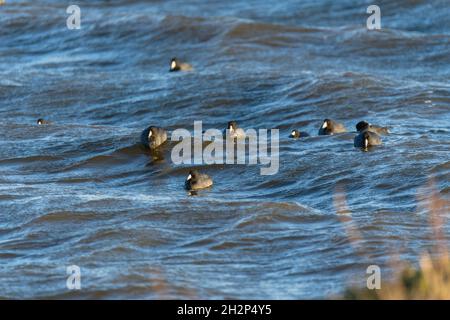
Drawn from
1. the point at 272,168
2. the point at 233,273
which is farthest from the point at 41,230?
the point at 272,168

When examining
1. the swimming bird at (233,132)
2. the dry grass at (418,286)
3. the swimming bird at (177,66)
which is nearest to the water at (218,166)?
the swimming bird at (177,66)

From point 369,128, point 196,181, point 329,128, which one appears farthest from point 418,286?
point 329,128

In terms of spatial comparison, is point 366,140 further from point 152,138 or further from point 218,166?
point 152,138

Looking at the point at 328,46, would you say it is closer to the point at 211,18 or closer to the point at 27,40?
the point at 211,18

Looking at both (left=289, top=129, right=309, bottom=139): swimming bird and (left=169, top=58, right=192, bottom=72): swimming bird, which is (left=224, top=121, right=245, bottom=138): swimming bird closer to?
(left=289, top=129, right=309, bottom=139): swimming bird

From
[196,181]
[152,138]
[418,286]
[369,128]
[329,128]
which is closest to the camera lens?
[418,286]
